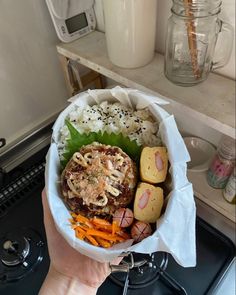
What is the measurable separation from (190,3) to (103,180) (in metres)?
0.36

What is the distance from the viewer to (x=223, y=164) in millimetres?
646

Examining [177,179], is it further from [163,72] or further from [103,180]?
[163,72]

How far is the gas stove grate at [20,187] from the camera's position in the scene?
2.32 ft

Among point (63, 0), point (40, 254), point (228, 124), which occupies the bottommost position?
point (40, 254)

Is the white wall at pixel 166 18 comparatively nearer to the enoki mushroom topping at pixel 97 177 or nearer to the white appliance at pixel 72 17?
the white appliance at pixel 72 17

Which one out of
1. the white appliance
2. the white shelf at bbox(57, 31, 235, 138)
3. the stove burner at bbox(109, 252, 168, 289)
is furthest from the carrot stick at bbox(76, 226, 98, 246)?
the white appliance

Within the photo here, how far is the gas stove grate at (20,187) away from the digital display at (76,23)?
1.26 ft

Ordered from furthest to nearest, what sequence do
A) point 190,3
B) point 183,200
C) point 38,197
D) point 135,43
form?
point 38,197, point 135,43, point 190,3, point 183,200

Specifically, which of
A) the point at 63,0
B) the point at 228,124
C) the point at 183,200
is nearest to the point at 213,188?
the point at 228,124

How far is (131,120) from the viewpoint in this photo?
A: 460mm

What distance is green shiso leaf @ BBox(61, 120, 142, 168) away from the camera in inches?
17.3

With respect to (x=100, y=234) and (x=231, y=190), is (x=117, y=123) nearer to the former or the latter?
(x=100, y=234)

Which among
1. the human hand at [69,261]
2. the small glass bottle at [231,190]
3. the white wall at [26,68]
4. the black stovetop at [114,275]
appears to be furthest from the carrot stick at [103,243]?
the white wall at [26,68]

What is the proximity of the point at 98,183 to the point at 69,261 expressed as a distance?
0.64ft
